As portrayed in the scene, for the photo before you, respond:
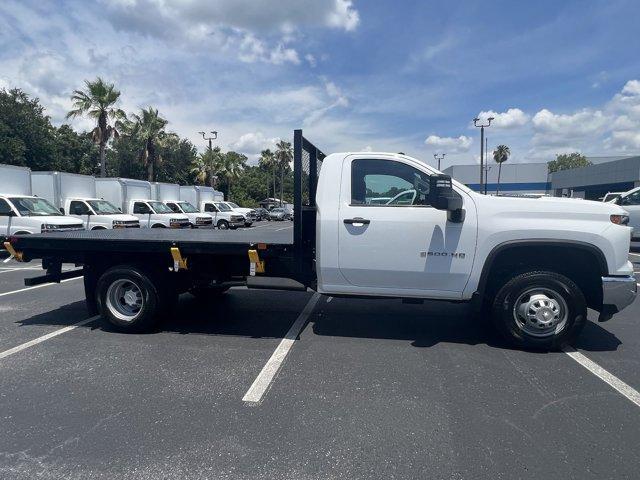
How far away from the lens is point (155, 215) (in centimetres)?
1998

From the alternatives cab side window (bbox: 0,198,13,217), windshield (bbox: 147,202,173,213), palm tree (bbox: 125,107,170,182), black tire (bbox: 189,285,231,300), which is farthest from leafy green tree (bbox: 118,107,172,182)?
black tire (bbox: 189,285,231,300)

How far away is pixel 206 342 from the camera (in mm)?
5238

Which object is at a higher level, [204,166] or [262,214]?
[204,166]

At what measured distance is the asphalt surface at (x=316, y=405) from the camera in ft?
9.43

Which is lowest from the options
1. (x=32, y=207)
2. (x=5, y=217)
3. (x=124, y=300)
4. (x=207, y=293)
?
(x=207, y=293)

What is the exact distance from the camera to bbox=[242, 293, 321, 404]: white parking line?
3821 mm

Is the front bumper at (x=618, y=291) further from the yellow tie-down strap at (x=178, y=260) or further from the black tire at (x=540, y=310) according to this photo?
the yellow tie-down strap at (x=178, y=260)

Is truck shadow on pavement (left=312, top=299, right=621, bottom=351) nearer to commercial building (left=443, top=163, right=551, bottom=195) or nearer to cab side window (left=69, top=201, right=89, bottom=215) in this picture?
cab side window (left=69, top=201, right=89, bottom=215)

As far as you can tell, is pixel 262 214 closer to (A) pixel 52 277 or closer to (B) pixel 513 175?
(A) pixel 52 277

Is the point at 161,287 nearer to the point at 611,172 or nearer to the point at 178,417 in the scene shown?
the point at 178,417

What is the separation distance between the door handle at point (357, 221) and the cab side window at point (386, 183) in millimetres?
200

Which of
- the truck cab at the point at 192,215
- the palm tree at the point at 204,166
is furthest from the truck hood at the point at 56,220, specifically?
the palm tree at the point at 204,166

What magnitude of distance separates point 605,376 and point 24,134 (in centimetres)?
4211

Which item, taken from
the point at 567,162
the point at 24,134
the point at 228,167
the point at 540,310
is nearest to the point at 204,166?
the point at 228,167
